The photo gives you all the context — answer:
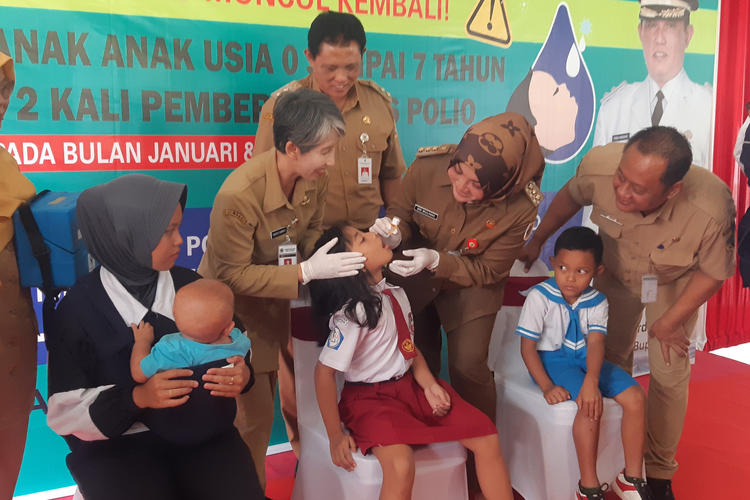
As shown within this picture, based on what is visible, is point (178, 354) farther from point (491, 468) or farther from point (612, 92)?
point (612, 92)

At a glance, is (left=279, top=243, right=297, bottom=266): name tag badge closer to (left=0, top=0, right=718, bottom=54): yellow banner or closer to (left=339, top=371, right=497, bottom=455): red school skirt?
(left=339, top=371, right=497, bottom=455): red school skirt

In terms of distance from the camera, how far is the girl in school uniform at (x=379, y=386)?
172cm

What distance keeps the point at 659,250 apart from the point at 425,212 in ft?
3.21

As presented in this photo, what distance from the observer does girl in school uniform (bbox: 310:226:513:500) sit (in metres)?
1.72

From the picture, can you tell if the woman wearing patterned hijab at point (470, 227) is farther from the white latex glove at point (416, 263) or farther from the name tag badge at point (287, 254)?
the name tag badge at point (287, 254)

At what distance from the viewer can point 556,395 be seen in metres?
2.07

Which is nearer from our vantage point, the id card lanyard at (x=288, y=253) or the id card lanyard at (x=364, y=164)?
the id card lanyard at (x=288, y=253)

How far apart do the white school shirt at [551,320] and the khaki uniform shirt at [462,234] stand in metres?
0.13

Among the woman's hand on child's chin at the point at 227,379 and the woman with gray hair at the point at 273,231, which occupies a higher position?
the woman with gray hair at the point at 273,231

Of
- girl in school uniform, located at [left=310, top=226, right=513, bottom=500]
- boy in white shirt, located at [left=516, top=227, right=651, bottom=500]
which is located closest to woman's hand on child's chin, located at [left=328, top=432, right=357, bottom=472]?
girl in school uniform, located at [left=310, top=226, right=513, bottom=500]

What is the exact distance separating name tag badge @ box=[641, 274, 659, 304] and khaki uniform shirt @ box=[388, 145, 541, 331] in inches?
23.1

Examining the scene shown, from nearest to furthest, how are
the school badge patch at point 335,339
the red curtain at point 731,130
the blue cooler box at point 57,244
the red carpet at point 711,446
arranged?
1. the blue cooler box at point 57,244
2. the school badge patch at point 335,339
3. the red carpet at point 711,446
4. the red curtain at point 731,130

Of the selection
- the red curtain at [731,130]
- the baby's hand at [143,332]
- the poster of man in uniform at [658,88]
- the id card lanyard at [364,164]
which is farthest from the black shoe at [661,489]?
the baby's hand at [143,332]

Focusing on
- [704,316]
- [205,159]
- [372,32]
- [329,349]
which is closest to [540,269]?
[329,349]
